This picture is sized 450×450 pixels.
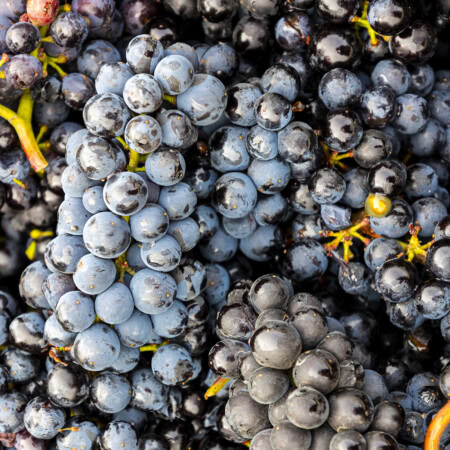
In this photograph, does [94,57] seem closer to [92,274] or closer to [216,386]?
[92,274]

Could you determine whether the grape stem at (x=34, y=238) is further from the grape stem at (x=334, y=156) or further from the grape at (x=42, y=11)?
the grape stem at (x=334, y=156)

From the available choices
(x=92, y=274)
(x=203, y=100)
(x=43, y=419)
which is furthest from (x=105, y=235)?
(x=43, y=419)

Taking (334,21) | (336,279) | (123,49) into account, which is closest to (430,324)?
(336,279)

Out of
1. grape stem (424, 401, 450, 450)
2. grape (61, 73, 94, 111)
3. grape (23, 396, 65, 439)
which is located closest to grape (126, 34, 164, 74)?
grape (61, 73, 94, 111)

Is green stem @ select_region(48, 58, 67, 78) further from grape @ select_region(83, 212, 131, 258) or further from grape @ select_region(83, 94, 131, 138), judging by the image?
grape @ select_region(83, 212, 131, 258)

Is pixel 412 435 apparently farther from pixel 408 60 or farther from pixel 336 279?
pixel 408 60

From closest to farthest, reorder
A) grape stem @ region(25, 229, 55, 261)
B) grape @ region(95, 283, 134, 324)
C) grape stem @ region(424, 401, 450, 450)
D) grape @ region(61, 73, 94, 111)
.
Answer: grape stem @ region(424, 401, 450, 450), grape @ region(95, 283, 134, 324), grape @ region(61, 73, 94, 111), grape stem @ region(25, 229, 55, 261)
